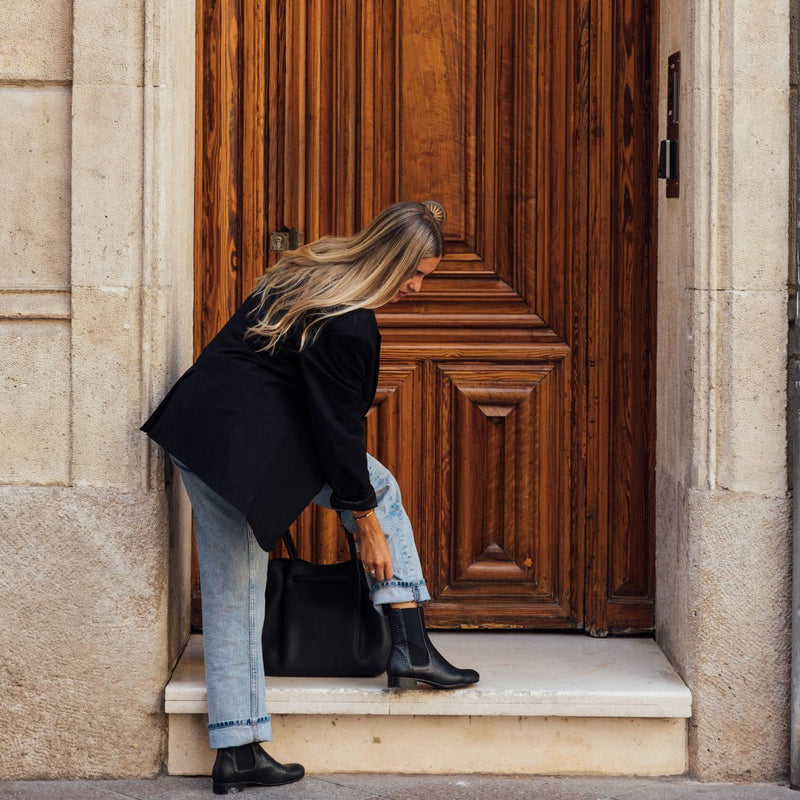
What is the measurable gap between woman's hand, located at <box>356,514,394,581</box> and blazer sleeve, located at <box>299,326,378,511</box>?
0.54ft

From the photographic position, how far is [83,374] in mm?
4223

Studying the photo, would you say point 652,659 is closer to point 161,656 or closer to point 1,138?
point 161,656

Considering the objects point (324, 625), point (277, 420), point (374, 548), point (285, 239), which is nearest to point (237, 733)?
point (324, 625)

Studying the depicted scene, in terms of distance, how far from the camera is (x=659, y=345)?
470 centimetres

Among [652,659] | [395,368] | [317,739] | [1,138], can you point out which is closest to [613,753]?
[652,659]

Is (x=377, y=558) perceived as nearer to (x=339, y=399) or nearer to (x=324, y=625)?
(x=324, y=625)

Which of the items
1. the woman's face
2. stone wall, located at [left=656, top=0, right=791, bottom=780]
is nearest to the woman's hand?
the woman's face

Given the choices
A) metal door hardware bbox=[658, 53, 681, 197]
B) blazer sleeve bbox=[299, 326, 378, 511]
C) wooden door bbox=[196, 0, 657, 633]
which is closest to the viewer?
blazer sleeve bbox=[299, 326, 378, 511]

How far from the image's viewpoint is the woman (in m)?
3.86

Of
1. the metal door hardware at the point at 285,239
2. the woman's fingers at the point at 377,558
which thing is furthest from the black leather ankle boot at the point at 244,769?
the metal door hardware at the point at 285,239

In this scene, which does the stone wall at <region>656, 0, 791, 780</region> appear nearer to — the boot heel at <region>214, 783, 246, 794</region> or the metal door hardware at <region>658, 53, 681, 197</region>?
the metal door hardware at <region>658, 53, 681, 197</region>

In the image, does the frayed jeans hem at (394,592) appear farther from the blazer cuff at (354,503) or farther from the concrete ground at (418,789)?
the concrete ground at (418,789)

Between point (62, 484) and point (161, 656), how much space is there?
2.03ft

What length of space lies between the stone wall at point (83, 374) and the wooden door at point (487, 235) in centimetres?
55
